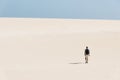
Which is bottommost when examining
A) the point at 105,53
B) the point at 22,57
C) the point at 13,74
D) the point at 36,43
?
the point at 13,74

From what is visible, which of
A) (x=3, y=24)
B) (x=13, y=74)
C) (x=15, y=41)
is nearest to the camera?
(x=13, y=74)

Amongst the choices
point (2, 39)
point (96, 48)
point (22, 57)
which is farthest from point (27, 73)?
point (2, 39)

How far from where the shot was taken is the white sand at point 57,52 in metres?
14.4

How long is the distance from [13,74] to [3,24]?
89.3 ft

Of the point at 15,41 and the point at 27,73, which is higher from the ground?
the point at 15,41

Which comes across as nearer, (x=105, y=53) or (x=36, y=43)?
(x=105, y=53)

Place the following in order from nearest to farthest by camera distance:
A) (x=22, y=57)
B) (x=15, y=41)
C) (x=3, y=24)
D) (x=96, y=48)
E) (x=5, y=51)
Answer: (x=22, y=57) < (x=5, y=51) < (x=96, y=48) < (x=15, y=41) < (x=3, y=24)

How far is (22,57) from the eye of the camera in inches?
879

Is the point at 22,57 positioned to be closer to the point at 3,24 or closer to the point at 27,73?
the point at 27,73

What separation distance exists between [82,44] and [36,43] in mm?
3362

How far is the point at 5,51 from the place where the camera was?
24484 mm

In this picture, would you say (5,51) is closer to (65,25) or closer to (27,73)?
(27,73)

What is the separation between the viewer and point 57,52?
25281 millimetres

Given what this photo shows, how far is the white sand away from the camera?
14.4m
